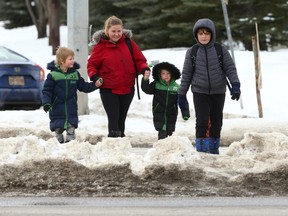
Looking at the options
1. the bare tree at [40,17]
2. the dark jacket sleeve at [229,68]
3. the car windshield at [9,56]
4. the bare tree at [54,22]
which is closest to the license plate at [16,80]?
the car windshield at [9,56]

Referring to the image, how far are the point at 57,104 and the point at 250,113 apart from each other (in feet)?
27.5

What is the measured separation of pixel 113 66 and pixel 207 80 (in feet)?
3.93

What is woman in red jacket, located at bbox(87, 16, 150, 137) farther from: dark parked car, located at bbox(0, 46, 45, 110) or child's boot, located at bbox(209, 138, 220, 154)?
dark parked car, located at bbox(0, 46, 45, 110)

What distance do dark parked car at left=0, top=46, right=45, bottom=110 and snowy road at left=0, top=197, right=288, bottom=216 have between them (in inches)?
353

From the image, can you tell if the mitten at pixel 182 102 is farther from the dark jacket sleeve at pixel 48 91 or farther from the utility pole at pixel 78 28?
the utility pole at pixel 78 28

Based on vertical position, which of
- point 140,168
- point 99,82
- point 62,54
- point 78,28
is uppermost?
point 78,28

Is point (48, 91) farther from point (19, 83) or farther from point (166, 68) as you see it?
point (19, 83)

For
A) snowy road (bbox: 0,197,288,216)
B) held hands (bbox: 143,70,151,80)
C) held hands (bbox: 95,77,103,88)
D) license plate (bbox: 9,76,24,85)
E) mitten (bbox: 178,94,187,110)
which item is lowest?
snowy road (bbox: 0,197,288,216)

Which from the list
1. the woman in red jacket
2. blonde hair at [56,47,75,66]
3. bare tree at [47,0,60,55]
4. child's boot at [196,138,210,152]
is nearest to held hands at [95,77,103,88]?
the woman in red jacket

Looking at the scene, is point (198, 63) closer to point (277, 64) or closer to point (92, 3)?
point (277, 64)

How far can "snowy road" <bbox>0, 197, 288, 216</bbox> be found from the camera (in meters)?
7.17

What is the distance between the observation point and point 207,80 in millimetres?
10117

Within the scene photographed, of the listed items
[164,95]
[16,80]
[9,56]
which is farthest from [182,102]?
[9,56]

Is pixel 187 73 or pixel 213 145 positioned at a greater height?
pixel 187 73
